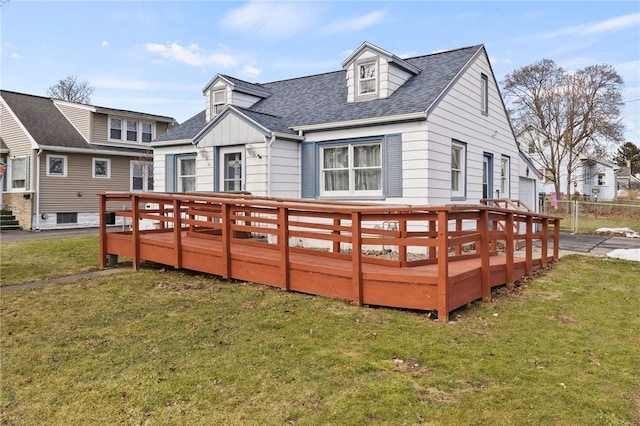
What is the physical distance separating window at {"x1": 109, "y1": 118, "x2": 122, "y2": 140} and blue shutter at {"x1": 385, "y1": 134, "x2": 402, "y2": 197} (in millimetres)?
16219

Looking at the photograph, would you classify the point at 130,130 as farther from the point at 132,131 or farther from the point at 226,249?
the point at 226,249

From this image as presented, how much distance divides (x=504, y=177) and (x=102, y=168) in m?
17.7

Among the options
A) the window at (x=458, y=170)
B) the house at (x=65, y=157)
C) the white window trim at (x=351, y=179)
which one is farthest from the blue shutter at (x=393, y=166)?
the house at (x=65, y=157)

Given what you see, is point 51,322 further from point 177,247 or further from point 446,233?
point 446,233

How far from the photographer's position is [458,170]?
1135cm

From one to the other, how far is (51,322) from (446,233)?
446cm

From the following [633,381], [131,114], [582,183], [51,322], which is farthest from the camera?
[582,183]

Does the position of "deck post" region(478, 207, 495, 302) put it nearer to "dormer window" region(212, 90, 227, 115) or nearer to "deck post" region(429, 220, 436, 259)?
"deck post" region(429, 220, 436, 259)

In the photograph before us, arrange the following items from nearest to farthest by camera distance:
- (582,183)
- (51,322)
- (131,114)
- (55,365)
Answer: (55,365) < (51,322) < (131,114) < (582,183)

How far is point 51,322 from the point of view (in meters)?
4.75

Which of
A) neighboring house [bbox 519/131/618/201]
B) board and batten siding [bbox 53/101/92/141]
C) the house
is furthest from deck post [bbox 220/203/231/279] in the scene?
neighboring house [bbox 519/131/618/201]

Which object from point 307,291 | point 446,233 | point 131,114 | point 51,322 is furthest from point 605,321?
point 131,114

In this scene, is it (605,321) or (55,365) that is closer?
(55,365)

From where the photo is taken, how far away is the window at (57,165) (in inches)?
739
